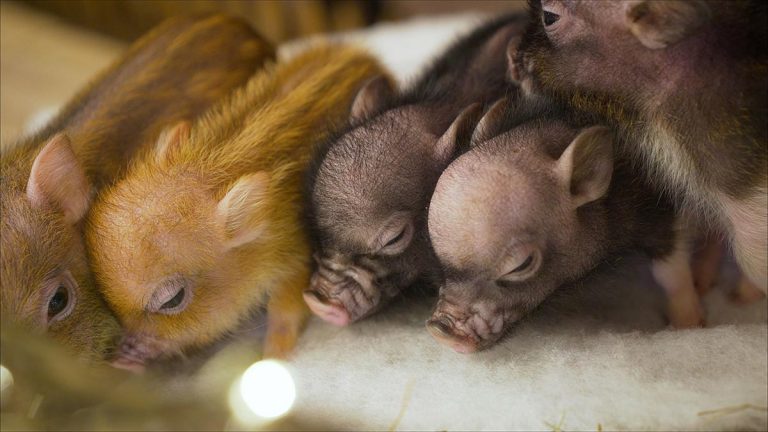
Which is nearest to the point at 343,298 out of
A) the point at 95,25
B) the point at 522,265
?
the point at 522,265

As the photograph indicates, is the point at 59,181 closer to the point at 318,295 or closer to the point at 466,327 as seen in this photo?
the point at 318,295

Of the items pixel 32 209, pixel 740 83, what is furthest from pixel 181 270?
pixel 740 83

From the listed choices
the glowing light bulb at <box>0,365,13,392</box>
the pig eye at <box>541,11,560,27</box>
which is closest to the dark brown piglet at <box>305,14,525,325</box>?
the pig eye at <box>541,11,560,27</box>

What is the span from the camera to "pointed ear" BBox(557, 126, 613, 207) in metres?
1.39

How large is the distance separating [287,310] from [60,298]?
454mm

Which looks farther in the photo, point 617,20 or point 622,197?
point 622,197

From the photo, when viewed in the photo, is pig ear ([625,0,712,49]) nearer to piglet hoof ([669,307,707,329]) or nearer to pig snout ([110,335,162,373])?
piglet hoof ([669,307,707,329])

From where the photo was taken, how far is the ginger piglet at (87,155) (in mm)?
1414

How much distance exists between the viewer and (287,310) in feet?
5.55

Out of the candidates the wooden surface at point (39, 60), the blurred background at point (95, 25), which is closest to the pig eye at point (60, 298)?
the wooden surface at point (39, 60)

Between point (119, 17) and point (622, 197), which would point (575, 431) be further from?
point (119, 17)

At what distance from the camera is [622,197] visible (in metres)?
1.50

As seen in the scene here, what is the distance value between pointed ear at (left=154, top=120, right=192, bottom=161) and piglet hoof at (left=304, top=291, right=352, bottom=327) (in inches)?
15.5

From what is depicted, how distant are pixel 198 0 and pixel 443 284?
6.65ft
